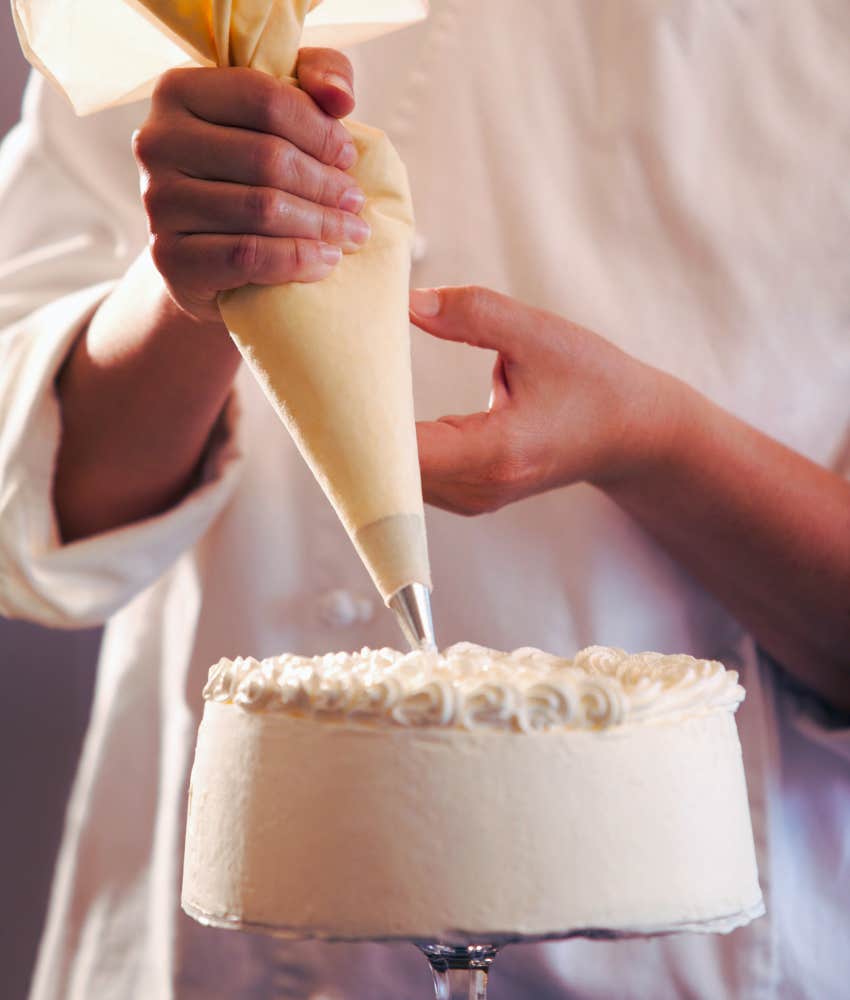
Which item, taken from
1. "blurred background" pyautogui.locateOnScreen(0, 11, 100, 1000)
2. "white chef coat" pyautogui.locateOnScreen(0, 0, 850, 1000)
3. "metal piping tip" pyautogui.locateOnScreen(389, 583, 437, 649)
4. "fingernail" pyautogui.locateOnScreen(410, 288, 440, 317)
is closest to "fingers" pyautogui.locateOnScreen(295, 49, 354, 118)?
"fingernail" pyautogui.locateOnScreen(410, 288, 440, 317)

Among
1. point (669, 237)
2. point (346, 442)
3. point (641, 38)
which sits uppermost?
point (641, 38)

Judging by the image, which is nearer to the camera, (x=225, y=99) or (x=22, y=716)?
(x=225, y=99)

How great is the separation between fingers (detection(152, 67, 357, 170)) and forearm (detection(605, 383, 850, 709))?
1.04ft

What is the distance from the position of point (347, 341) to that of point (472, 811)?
21 cm

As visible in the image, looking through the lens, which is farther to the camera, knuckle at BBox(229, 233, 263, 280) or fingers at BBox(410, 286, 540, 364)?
fingers at BBox(410, 286, 540, 364)

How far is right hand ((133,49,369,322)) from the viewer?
0.50 m

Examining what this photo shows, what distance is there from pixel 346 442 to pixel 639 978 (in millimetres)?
441

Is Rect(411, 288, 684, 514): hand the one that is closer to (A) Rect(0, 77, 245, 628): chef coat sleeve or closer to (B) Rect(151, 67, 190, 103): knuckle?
(B) Rect(151, 67, 190, 103): knuckle

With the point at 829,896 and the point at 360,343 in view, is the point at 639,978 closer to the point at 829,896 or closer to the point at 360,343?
the point at 829,896

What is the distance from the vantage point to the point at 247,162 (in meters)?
0.50

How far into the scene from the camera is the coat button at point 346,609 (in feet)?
2.70

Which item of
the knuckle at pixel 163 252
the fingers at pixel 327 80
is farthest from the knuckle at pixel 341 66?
the knuckle at pixel 163 252

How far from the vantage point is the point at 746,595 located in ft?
2.50

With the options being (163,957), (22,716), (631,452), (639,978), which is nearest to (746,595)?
(631,452)
